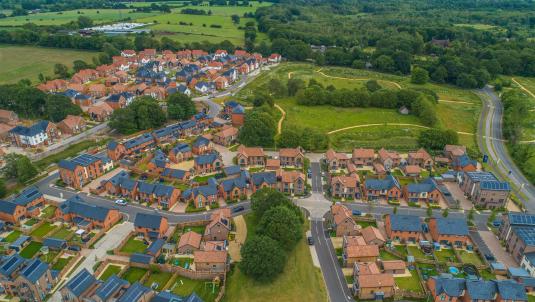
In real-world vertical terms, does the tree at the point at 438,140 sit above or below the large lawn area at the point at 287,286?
above

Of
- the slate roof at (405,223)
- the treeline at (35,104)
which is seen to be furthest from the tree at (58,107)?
the slate roof at (405,223)

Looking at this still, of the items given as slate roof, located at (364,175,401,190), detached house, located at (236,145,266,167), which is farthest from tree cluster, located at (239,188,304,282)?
detached house, located at (236,145,266,167)

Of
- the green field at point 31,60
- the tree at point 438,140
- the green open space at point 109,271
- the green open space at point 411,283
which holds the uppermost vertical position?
the green field at point 31,60

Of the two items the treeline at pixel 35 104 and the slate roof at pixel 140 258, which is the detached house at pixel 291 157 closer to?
the slate roof at pixel 140 258

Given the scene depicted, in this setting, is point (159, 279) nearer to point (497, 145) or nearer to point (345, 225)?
point (345, 225)

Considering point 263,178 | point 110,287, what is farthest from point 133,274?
point 263,178

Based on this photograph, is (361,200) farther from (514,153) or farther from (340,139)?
(514,153)
